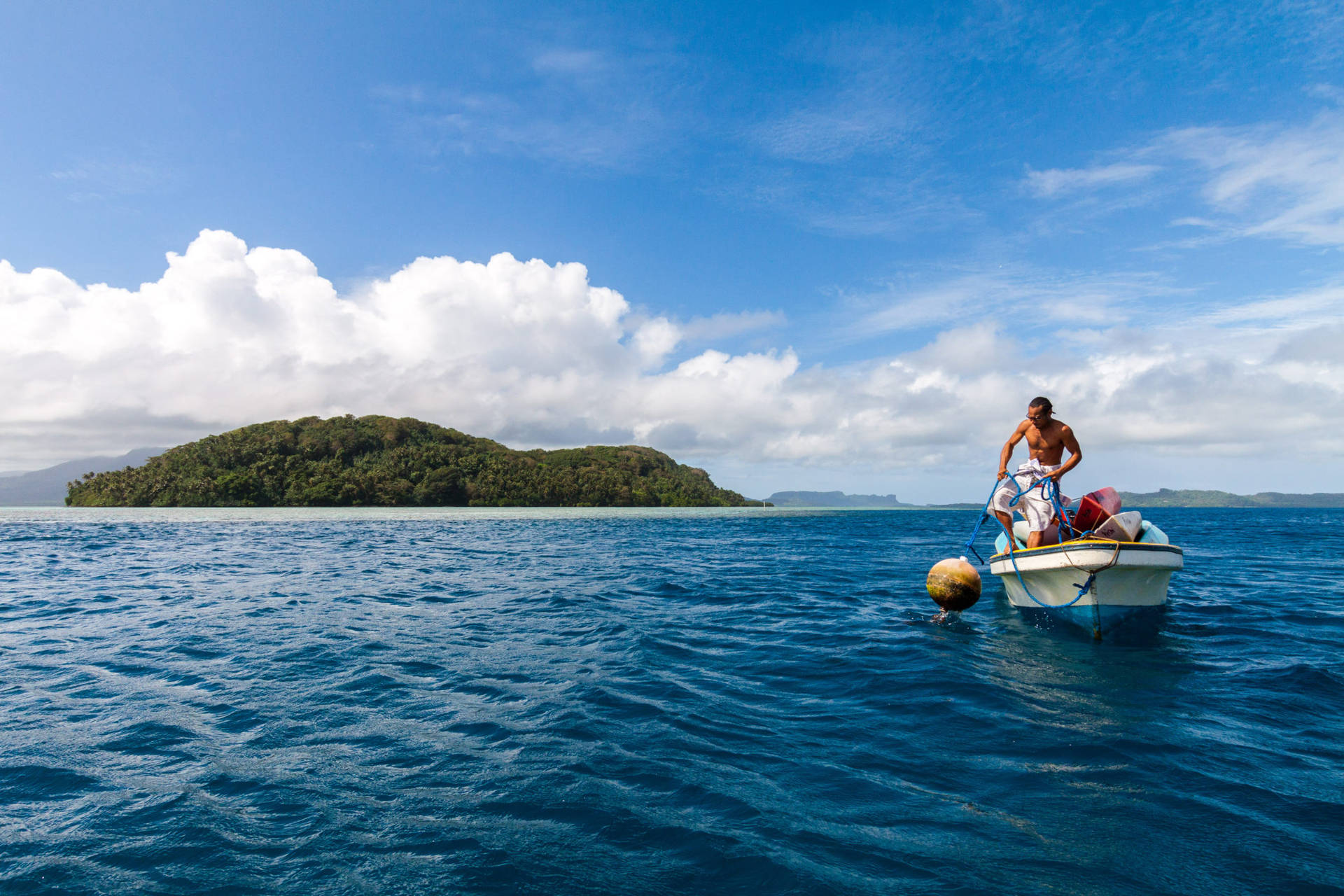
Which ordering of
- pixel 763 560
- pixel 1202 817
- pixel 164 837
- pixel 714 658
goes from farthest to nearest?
pixel 763 560 → pixel 714 658 → pixel 1202 817 → pixel 164 837

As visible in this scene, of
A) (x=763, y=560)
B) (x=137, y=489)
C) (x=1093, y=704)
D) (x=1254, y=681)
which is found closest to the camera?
(x=1093, y=704)

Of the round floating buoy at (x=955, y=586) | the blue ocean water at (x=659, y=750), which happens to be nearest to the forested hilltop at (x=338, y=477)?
the blue ocean water at (x=659, y=750)

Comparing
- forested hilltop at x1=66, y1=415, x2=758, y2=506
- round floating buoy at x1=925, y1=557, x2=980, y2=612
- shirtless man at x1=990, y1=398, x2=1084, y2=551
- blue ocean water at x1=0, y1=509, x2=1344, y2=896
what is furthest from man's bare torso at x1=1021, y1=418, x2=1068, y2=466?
forested hilltop at x1=66, y1=415, x2=758, y2=506

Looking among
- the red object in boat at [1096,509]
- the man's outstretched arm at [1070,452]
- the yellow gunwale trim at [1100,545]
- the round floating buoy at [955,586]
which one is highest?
the man's outstretched arm at [1070,452]

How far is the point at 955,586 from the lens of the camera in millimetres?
12438

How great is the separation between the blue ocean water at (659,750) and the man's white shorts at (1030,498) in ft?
7.75

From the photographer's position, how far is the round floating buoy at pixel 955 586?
12.4 m

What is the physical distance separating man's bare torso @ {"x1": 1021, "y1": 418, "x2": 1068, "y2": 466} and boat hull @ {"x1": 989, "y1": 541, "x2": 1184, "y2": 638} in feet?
6.22

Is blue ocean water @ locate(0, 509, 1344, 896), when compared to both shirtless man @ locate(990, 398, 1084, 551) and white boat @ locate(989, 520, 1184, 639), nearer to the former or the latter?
white boat @ locate(989, 520, 1184, 639)

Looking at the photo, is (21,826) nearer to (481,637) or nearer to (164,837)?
(164,837)

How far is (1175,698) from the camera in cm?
814

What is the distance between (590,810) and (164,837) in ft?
10.1

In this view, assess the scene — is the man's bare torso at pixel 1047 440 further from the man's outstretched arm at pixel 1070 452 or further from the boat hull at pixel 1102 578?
the boat hull at pixel 1102 578

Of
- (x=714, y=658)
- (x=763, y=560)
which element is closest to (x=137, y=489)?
(x=763, y=560)
